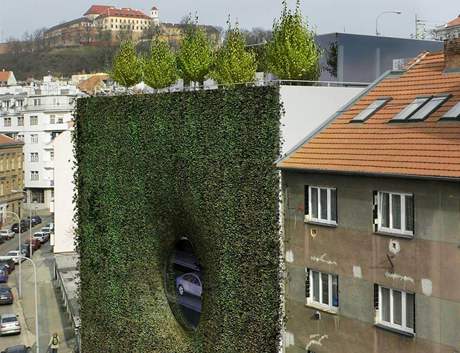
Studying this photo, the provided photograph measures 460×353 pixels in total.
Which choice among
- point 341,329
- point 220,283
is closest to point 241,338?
point 220,283

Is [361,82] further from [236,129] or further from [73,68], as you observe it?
[73,68]

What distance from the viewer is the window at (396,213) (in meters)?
19.5

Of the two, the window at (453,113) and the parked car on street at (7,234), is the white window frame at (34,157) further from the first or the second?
the window at (453,113)

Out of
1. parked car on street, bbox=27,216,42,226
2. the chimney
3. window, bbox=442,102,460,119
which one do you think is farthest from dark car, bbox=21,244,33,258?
window, bbox=442,102,460,119

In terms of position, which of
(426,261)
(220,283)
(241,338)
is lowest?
(241,338)

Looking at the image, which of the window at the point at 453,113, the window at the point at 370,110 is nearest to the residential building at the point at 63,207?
the window at the point at 370,110

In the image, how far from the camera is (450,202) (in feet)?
59.7

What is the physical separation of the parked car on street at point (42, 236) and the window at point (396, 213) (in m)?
62.4

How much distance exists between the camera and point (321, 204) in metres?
22.6

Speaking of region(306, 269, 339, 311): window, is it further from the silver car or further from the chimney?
the silver car

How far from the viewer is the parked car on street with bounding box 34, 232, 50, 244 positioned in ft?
252

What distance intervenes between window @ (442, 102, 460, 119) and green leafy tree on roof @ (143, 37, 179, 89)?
55.8ft

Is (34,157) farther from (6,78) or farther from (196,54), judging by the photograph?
(196,54)

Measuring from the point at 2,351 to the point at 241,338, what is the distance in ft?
69.2
